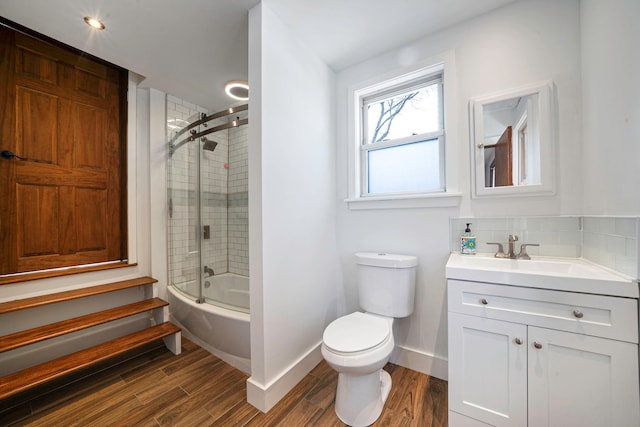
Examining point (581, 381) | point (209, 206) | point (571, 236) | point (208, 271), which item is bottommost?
point (581, 381)

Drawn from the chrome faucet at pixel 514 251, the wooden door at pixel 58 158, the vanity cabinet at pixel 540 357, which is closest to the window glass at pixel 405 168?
the chrome faucet at pixel 514 251

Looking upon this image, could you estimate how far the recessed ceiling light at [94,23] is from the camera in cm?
153

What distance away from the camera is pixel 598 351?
919mm

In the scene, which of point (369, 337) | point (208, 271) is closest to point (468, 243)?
point (369, 337)

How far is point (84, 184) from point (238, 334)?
5.88 ft

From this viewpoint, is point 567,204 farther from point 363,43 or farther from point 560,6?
point 363,43

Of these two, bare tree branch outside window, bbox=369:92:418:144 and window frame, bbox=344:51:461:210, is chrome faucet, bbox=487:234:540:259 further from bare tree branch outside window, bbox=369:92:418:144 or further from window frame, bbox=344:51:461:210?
bare tree branch outside window, bbox=369:92:418:144

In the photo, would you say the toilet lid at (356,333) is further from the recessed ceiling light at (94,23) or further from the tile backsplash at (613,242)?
the recessed ceiling light at (94,23)

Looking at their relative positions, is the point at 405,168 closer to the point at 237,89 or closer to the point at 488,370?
the point at 488,370

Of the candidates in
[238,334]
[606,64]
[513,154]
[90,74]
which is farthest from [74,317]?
[606,64]

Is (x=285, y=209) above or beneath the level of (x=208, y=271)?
above

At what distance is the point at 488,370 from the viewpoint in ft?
3.62

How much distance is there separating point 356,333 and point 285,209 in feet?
2.83

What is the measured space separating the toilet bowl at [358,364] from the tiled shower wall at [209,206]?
1.24 metres
